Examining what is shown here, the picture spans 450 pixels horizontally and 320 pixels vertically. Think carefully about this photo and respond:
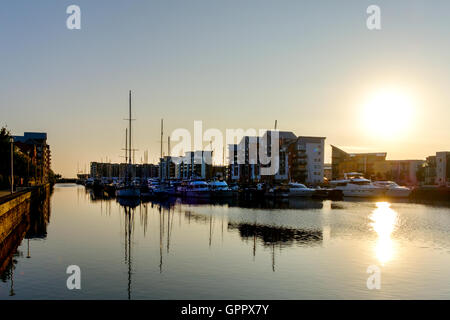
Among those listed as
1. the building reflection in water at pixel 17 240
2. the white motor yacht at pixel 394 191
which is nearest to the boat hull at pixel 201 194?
the white motor yacht at pixel 394 191

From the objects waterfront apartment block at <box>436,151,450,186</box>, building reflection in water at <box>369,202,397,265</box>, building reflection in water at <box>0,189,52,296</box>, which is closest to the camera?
building reflection in water at <box>0,189,52,296</box>

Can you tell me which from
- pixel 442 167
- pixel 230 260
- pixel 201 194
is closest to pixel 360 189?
pixel 201 194

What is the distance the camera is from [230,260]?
3222cm

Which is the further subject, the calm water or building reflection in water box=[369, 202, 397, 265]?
building reflection in water box=[369, 202, 397, 265]

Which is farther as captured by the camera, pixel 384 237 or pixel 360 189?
pixel 360 189

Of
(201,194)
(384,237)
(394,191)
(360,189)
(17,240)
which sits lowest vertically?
(201,194)

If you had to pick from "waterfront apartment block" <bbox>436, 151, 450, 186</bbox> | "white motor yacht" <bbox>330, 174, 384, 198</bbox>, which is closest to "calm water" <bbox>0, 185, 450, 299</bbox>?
"white motor yacht" <bbox>330, 174, 384, 198</bbox>

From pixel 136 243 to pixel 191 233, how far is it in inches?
328

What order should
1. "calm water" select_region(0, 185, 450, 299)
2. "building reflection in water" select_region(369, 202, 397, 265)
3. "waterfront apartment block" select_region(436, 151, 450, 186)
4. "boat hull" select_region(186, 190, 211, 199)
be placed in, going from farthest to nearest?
1. "waterfront apartment block" select_region(436, 151, 450, 186)
2. "boat hull" select_region(186, 190, 211, 199)
3. "building reflection in water" select_region(369, 202, 397, 265)
4. "calm water" select_region(0, 185, 450, 299)

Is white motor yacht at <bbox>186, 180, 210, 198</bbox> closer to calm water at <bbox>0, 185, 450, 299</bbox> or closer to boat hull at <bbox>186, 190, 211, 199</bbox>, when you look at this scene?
boat hull at <bbox>186, 190, 211, 199</bbox>

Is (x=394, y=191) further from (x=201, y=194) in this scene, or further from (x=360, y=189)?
(x=201, y=194)

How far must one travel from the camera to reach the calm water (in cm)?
2372

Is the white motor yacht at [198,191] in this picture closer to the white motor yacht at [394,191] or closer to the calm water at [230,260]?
the white motor yacht at [394,191]
